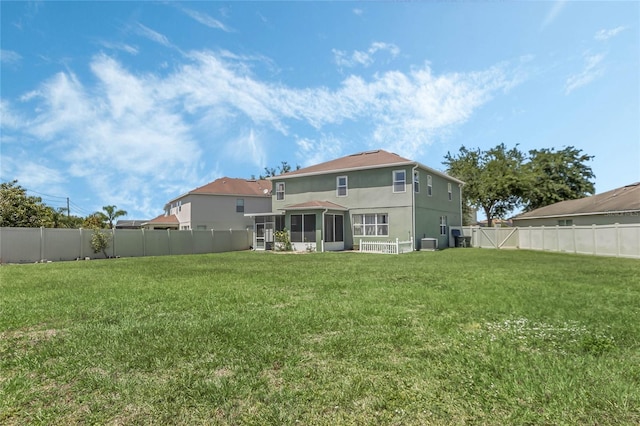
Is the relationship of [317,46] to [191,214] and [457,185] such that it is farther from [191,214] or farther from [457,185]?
[191,214]

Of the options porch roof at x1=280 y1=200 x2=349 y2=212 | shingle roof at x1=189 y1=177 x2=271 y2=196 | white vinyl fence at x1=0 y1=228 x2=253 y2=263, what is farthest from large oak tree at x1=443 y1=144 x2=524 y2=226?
white vinyl fence at x1=0 y1=228 x2=253 y2=263

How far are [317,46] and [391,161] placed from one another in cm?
1006

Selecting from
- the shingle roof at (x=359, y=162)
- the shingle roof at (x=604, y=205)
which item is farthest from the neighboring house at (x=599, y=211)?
the shingle roof at (x=359, y=162)

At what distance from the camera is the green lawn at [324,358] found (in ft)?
8.38

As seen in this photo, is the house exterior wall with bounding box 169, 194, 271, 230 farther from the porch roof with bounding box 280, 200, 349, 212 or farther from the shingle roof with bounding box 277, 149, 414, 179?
the porch roof with bounding box 280, 200, 349, 212

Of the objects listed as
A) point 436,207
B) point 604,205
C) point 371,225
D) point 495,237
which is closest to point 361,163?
point 371,225

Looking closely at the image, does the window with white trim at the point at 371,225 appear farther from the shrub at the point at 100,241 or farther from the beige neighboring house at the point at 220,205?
the shrub at the point at 100,241

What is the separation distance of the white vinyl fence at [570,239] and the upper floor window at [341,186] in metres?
10.2

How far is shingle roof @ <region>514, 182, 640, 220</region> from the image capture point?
69.1 ft

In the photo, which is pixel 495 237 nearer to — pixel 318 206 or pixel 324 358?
pixel 318 206

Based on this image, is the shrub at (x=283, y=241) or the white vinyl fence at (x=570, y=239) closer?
the white vinyl fence at (x=570, y=239)

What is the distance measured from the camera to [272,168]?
59.2 metres

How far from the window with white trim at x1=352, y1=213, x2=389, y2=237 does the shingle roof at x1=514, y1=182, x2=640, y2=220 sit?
13.8 m

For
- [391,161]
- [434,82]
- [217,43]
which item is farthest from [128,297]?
[391,161]
